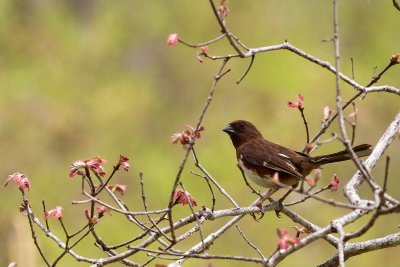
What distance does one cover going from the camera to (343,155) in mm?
4023

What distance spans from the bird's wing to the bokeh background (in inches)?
136

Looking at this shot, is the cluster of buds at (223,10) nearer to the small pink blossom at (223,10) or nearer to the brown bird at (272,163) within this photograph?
the small pink blossom at (223,10)

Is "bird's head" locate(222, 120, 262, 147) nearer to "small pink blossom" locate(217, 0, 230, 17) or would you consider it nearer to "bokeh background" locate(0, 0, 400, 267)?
"small pink blossom" locate(217, 0, 230, 17)

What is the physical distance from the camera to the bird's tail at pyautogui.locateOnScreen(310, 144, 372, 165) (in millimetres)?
3793

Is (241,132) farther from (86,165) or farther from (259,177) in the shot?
(86,165)

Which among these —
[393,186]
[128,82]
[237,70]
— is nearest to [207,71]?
[237,70]

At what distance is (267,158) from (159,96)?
638cm

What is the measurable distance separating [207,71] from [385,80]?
2.75 meters

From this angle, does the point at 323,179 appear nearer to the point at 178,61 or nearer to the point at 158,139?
the point at 158,139

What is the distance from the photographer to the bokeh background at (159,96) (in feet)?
29.4

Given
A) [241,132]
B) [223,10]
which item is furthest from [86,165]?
[241,132]

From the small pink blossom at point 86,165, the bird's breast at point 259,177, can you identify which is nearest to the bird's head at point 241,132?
the bird's breast at point 259,177

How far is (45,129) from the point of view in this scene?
1025 cm

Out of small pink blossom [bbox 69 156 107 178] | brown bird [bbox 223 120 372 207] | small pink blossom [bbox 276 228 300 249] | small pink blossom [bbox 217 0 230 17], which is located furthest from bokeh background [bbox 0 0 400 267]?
small pink blossom [bbox 276 228 300 249]
